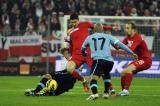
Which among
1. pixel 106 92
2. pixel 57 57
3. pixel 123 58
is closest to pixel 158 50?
pixel 123 58

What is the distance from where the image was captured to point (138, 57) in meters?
18.2

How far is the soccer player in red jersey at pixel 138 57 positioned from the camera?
690 inches

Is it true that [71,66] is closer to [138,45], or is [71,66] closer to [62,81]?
[62,81]

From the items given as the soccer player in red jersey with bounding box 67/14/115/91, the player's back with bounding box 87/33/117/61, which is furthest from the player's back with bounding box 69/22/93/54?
the player's back with bounding box 87/33/117/61

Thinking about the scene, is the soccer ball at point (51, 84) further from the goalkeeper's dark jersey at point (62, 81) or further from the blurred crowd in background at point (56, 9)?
the blurred crowd in background at point (56, 9)

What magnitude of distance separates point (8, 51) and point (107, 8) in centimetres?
697

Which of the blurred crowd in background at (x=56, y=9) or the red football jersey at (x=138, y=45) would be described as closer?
the red football jersey at (x=138, y=45)

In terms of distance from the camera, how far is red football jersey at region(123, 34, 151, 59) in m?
17.7

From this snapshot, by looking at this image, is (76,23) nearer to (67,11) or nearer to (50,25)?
(50,25)

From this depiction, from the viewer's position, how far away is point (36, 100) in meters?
15.7

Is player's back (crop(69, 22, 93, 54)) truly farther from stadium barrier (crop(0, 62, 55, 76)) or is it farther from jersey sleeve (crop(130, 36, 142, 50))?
stadium barrier (crop(0, 62, 55, 76))

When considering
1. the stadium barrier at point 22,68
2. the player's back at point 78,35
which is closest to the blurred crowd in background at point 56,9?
the stadium barrier at point 22,68

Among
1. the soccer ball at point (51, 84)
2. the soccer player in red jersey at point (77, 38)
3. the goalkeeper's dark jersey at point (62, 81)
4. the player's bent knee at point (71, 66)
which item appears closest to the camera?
the soccer ball at point (51, 84)

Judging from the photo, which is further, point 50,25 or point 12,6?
point 12,6
